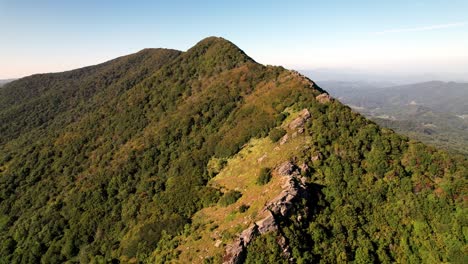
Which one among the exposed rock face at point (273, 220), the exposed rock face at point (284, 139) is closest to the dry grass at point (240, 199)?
Result: the exposed rock face at point (284, 139)

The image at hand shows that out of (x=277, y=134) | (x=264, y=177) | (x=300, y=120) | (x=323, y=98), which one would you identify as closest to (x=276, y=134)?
(x=277, y=134)

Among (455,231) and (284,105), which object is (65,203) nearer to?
(284,105)

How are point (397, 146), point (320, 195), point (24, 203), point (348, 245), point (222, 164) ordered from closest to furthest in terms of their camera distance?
point (348, 245)
point (320, 195)
point (397, 146)
point (222, 164)
point (24, 203)

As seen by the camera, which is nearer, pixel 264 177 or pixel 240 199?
pixel 240 199

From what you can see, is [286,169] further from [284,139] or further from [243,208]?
[243,208]

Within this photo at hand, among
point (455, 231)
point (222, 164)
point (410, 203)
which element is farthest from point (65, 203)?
point (455, 231)

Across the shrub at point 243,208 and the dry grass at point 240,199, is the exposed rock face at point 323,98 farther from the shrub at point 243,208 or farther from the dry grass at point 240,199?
the shrub at point 243,208
